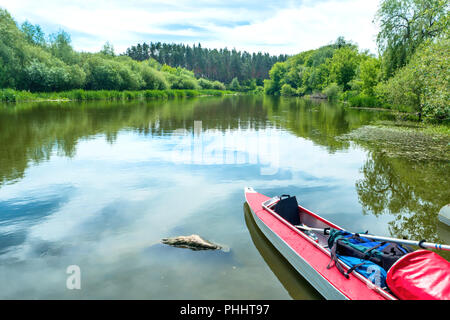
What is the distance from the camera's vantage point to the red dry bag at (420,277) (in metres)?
4.26

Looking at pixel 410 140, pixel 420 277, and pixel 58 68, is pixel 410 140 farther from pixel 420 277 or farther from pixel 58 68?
pixel 58 68

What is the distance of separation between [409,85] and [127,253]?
29.2 metres

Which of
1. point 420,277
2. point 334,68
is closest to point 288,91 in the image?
point 334,68

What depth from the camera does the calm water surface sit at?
5.82 m

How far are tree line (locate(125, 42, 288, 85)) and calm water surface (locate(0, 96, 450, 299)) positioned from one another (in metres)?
129

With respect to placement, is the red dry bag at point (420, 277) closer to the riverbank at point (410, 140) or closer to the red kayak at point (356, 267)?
the red kayak at point (356, 267)

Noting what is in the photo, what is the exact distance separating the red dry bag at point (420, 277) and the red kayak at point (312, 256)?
0.72 feet

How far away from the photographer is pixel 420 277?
4.47 meters

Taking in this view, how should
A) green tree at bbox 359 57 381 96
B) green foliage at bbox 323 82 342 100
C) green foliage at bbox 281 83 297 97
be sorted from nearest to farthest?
1. green tree at bbox 359 57 381 96
2. green foliage at bbox 323 82 342 100
3. green foliage at bbox 281 83 297 97

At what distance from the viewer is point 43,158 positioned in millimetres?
14117

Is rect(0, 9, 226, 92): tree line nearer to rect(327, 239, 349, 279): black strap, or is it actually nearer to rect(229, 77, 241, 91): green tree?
rect(327, 239, 349, 279): black strap

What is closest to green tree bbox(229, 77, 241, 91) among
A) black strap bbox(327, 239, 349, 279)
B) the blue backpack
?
black strap bbox(327, 239, 349, 279)
